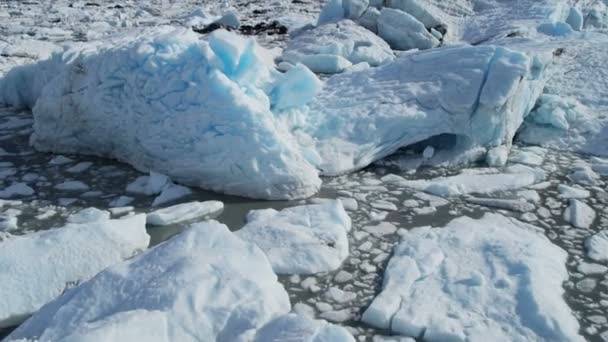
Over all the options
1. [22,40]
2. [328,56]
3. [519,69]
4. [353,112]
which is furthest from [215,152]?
[22,40]

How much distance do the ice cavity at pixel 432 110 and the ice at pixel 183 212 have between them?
0.82 m

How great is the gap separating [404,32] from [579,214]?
15.1ft

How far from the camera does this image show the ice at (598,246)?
3.02 m

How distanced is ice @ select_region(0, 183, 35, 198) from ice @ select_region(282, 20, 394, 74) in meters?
3.46

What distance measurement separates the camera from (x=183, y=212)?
10.7ft

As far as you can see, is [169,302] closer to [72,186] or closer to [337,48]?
[72,186]

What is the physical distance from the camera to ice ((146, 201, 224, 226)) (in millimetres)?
3191

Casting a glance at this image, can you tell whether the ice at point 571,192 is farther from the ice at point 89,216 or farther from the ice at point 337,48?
the ice at point 337,48

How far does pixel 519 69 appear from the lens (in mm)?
4176

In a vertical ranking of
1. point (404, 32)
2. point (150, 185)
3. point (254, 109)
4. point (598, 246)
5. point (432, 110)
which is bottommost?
point (404, 32)

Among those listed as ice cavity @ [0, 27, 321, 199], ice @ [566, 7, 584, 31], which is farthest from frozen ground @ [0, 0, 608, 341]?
ice @ [566, 7, 584, 31]

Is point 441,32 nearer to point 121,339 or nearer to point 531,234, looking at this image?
point 531,234

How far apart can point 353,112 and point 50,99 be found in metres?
2.00

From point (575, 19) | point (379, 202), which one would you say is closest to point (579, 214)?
point (379, 202)
